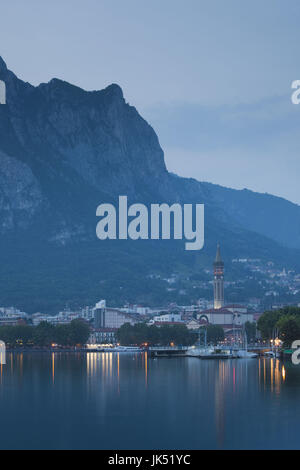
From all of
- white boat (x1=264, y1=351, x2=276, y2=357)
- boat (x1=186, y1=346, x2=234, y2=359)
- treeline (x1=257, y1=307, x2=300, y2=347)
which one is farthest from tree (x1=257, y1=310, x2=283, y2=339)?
boat (x1=186, y1=346, x2=234, y2=359)

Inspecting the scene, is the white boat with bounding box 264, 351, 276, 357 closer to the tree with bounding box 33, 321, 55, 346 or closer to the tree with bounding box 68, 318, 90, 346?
the tree with bounding box 33, 321, 55, 346

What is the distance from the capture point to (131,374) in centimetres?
9731

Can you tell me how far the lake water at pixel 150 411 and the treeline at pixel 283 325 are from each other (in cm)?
2969

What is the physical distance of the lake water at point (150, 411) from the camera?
50.2 m

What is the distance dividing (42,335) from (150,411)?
415 ft

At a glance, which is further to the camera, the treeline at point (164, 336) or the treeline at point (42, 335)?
the treeline at point (164, 336)

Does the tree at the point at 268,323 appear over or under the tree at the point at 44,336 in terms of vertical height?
over

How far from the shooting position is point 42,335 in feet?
611

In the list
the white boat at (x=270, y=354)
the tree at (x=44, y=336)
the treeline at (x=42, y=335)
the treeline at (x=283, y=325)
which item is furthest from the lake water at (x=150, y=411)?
the treeline at (x=42, y=335)

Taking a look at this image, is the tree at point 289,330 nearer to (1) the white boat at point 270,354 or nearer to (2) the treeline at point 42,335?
(1) the white boat at point 270,354

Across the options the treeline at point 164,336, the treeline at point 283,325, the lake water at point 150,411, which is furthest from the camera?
the treeline at point 164,336

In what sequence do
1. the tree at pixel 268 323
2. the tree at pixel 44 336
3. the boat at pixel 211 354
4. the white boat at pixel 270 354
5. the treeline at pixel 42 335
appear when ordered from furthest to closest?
1. the treeline at pixel 42 335
2. the tree at pixel 44 336
3. the tree at pixel 268 323
4. the boat at pixel 211 354
5. the white boat at pixel 270 354
